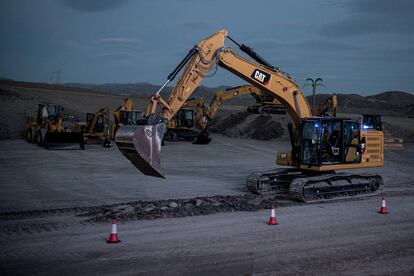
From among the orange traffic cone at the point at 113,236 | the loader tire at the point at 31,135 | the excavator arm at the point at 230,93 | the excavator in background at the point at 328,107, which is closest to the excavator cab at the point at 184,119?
the excavator arm at the point at 230,93

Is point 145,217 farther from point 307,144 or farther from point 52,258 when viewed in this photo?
point 307,144

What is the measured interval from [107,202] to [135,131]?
3.01 m

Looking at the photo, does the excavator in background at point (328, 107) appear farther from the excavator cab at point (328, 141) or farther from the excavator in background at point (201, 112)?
the excavator cab at point (328, 141)

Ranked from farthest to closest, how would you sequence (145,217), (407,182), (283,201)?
(407,182), (283,201), (145,217)

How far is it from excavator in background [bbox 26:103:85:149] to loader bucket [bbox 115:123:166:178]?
18.1 metres

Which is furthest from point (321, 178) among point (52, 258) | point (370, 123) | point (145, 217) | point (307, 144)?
point (52, 258)

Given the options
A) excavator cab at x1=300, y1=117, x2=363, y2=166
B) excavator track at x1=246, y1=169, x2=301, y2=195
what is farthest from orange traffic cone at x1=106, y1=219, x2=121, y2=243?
excavator cab at x1=300, y1=117, x2=363, y2=166

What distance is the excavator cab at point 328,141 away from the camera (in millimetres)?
14382

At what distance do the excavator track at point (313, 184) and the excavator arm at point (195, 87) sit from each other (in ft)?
5.62

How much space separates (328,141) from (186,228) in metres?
5.75

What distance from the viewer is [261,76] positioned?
14.8 m

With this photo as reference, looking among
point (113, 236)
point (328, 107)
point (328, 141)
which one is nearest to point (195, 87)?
point (328, 141)

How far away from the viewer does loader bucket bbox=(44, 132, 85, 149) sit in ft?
95.8

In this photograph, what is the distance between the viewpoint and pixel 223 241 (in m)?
9.59
